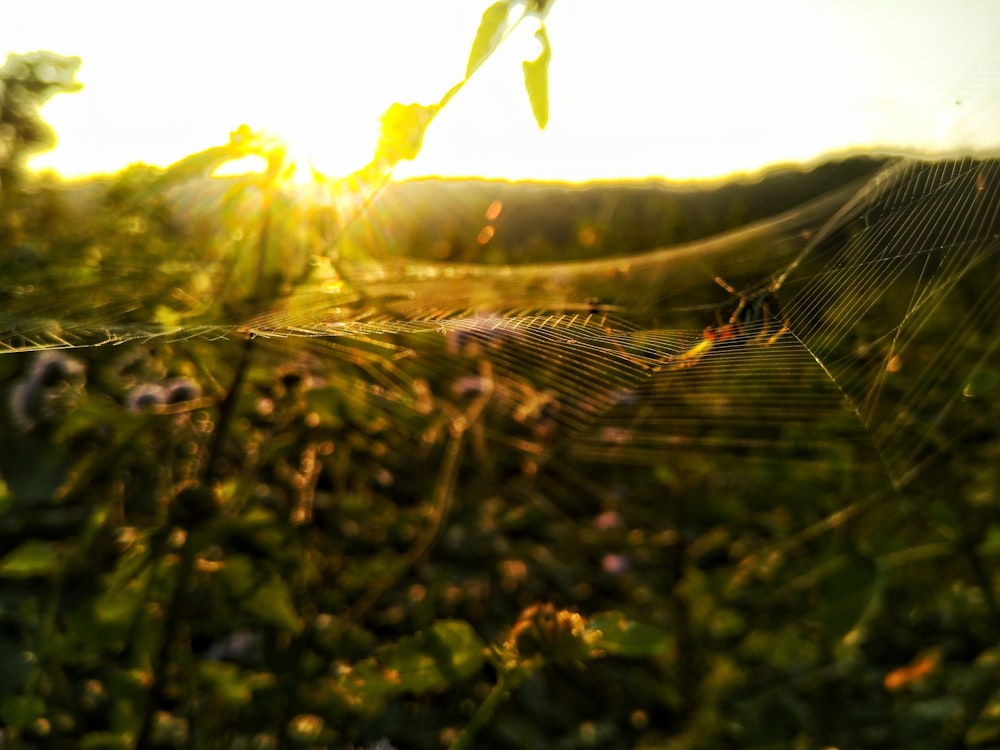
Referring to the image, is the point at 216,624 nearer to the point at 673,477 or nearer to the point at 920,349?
the point at 673,477

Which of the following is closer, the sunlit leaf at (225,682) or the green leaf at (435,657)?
the green leaf at (435,657)

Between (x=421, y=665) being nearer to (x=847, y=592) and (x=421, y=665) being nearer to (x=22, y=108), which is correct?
(x=847, y=592)

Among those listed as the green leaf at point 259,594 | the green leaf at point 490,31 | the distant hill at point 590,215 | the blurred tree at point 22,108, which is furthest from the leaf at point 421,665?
the distant hill at point 590,215

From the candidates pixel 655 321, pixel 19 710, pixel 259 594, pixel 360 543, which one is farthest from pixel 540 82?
pixel 360 543

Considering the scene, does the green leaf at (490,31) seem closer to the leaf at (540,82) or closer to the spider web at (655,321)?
the leaf at (540,82)

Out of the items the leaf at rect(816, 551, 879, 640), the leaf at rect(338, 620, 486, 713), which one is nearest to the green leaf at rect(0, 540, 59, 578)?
the leaf at rect(338, 620, 486, 713)
